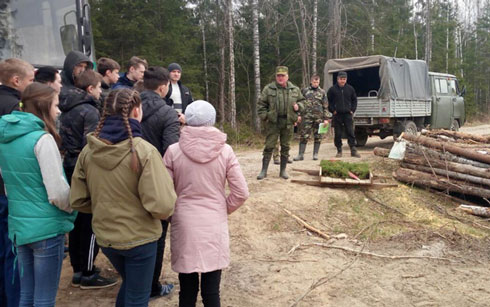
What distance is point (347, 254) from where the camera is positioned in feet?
16.8

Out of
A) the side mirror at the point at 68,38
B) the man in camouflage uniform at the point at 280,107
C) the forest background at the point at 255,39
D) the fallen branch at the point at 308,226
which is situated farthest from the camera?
the forest background at the point at 255,39

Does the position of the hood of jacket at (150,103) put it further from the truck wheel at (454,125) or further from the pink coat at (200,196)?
the truck wheel at (454,125)

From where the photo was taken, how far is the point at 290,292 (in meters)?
4.14

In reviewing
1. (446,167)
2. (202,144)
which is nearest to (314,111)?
(446,167)

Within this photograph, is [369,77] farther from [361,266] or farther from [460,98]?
[361,266]

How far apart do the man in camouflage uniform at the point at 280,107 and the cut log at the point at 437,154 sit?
3078 mm

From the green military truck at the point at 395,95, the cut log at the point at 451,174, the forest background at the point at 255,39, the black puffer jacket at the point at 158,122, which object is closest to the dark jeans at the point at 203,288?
the black puffer jacket at the point at 158,122

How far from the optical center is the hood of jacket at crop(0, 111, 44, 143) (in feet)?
8.72

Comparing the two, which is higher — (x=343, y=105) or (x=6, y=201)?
(x=343, y=105)

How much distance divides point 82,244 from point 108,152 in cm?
192

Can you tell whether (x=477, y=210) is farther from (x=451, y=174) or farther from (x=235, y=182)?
(x=235, y=182)

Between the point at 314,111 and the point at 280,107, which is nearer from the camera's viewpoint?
the point at 280,107

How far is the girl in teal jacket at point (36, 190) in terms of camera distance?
2648 mm

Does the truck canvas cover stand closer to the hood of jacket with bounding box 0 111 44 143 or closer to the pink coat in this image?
the pink coat
